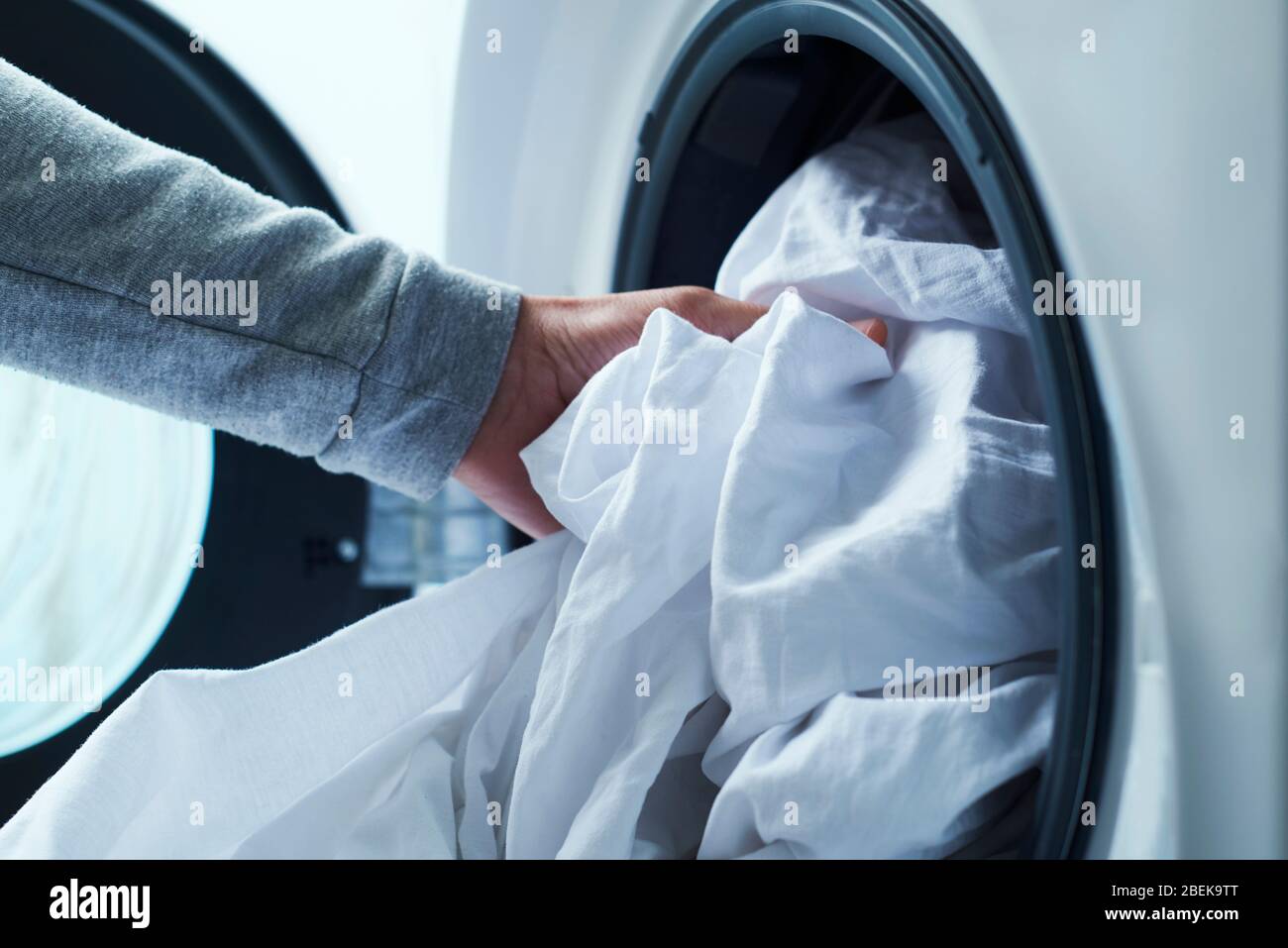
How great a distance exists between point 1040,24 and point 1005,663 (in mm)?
250

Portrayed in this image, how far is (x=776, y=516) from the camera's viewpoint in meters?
0.47

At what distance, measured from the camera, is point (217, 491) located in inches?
36.9

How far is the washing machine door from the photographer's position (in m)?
0.87

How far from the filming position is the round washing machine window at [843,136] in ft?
1.24
